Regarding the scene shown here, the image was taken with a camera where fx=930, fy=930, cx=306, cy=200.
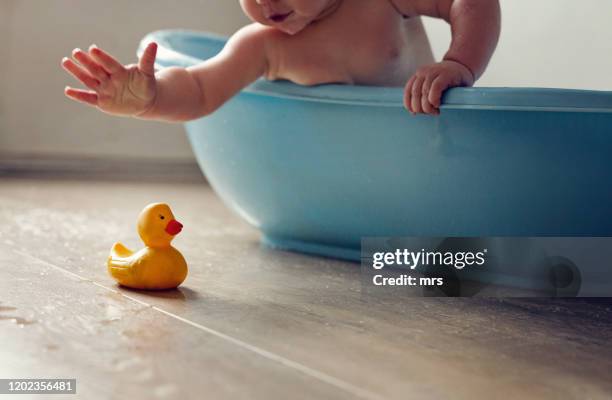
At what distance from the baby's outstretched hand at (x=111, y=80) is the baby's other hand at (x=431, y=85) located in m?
0.30

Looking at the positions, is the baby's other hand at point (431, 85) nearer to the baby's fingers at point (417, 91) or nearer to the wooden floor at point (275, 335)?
the baby's fingers at point (417, 91)

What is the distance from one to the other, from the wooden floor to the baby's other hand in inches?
8.8

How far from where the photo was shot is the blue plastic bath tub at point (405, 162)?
1.06 metres

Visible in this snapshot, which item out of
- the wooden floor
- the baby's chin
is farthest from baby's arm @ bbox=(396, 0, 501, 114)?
the wooden floor

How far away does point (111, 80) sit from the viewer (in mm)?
1040

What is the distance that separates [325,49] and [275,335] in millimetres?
483

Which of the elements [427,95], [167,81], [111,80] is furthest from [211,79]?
[427,95]

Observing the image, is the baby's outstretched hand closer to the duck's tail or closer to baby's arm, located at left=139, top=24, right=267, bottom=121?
baby's arm, located at left=139, top=24, right=267, bottom=121

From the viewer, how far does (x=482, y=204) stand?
1131 mm

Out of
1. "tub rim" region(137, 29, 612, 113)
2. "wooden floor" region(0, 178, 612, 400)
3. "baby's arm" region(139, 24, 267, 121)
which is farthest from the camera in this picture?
"baby's arm" region(139, 24, 267, 121)

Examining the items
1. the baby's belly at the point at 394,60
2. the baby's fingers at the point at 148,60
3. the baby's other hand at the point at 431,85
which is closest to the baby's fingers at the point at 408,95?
the baby's other hand at the point at 431,85

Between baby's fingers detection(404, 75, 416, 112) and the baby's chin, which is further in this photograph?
the baby's chin

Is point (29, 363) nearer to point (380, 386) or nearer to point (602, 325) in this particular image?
point (380, 386)

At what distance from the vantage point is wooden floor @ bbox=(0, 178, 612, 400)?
2.42ft
